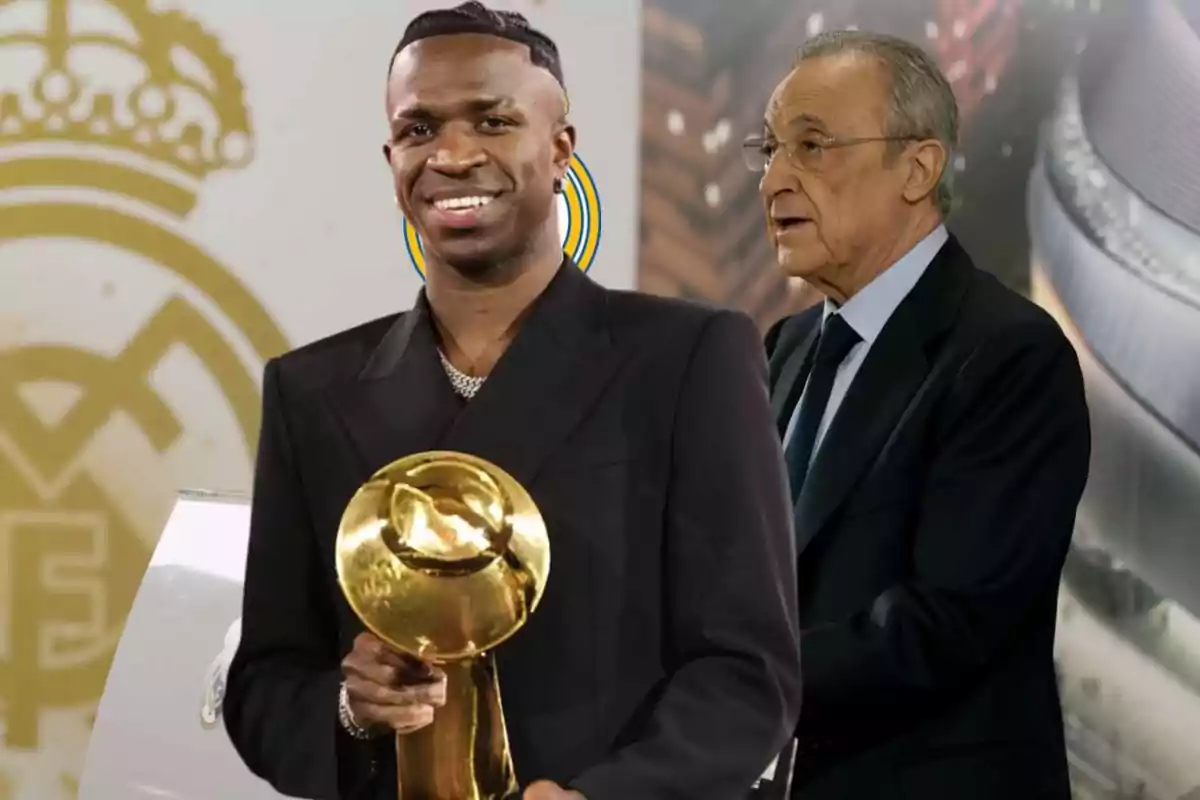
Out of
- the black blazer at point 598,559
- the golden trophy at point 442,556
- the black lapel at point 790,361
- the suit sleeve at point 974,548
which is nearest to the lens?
the golden trophy at point 442,556

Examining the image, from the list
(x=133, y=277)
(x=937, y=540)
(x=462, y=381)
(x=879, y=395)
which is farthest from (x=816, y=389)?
(x=133, y=277)

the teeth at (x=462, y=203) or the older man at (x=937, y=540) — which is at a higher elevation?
the teeth at (x=462, y=203)

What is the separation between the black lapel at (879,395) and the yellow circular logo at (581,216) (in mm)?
781

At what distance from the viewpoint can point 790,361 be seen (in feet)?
5.54

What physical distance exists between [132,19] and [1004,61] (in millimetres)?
1531

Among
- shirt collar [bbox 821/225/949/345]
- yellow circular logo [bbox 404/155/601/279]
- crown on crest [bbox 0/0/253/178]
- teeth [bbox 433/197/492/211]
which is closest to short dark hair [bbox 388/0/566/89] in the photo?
teeth [bbox 433/197/492/211]

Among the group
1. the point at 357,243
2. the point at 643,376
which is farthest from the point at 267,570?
the point at 357,243

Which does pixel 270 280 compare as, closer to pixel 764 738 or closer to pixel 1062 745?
pixel 1062 745

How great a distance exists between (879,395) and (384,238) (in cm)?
109

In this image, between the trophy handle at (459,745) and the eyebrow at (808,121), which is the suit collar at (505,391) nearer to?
the trophy handle at (459,745)

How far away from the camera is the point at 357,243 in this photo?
2297 millimetres

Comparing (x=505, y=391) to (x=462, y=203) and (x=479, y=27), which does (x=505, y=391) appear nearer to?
(x=462, y=203)

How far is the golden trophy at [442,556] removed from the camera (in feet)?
2.58

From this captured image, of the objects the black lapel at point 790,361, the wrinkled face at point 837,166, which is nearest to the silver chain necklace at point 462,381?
the black lapel at point 790,361
